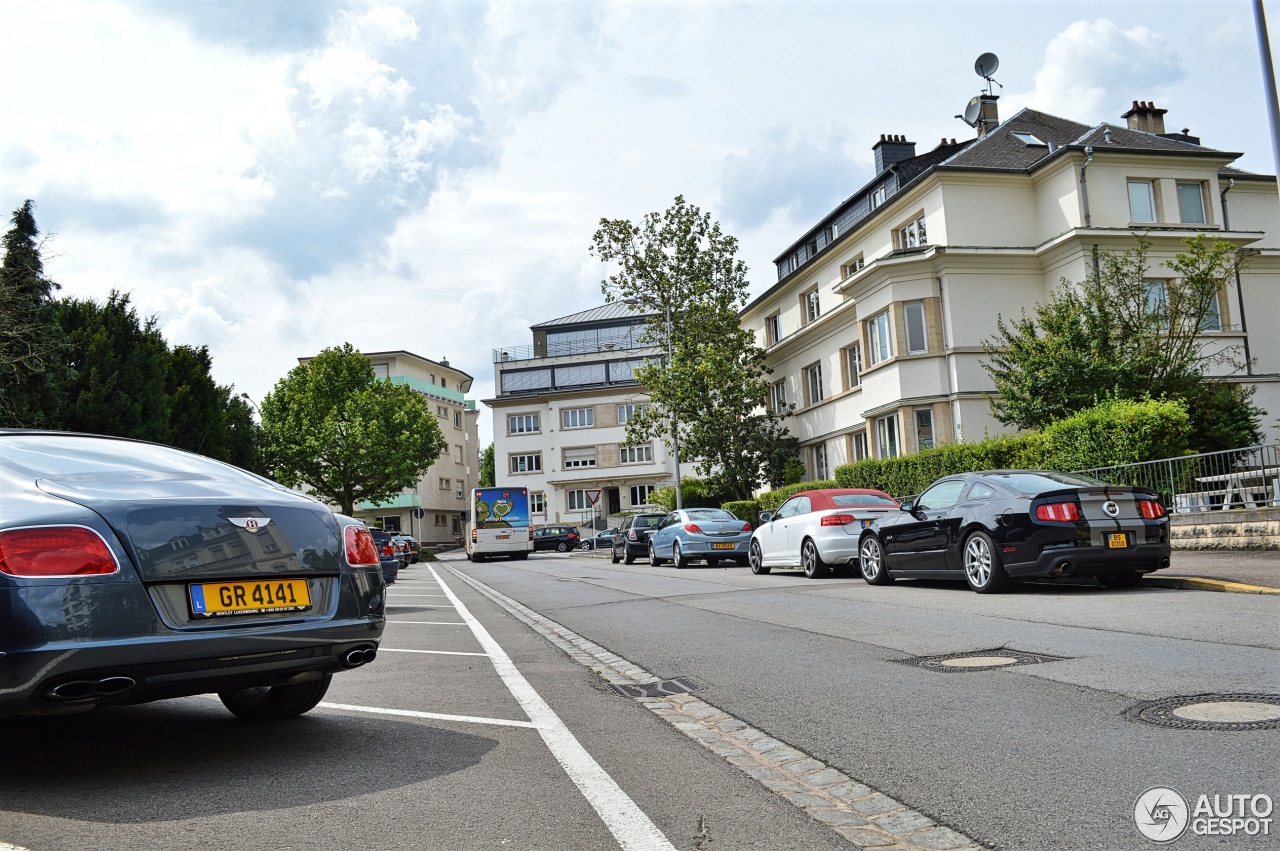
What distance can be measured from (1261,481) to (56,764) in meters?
16.9

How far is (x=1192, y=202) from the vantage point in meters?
32.4

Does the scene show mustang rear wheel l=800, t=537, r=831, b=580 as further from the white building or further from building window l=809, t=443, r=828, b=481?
the white building

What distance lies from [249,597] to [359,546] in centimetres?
78

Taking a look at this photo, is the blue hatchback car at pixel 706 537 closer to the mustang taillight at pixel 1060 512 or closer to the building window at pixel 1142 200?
the mustang taillight at pixel 1060 512

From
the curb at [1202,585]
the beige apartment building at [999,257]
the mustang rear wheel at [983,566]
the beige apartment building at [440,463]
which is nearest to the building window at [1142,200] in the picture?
the beige apartment building at [999,257]

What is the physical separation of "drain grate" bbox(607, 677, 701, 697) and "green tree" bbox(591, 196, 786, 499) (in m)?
33.5

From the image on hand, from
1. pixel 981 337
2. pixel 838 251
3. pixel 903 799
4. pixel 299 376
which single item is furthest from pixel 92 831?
pixel 299 376

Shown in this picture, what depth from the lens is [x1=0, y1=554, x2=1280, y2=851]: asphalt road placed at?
3.72m

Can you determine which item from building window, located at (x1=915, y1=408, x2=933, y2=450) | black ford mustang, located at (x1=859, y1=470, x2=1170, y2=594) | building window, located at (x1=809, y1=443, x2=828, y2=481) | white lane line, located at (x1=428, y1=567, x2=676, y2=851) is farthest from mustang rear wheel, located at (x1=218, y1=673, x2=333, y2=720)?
building window, located at (x1=809, y1=443, x2=828, y2=481)

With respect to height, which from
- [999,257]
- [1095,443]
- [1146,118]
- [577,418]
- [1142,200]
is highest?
[1146,118]

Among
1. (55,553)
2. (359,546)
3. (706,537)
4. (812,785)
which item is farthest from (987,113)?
(55,553)

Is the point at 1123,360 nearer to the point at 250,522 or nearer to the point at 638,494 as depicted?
the point at 250,522

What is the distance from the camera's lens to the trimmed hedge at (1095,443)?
62.3 feet

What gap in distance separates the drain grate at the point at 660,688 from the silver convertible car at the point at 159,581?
2065 millimetres
